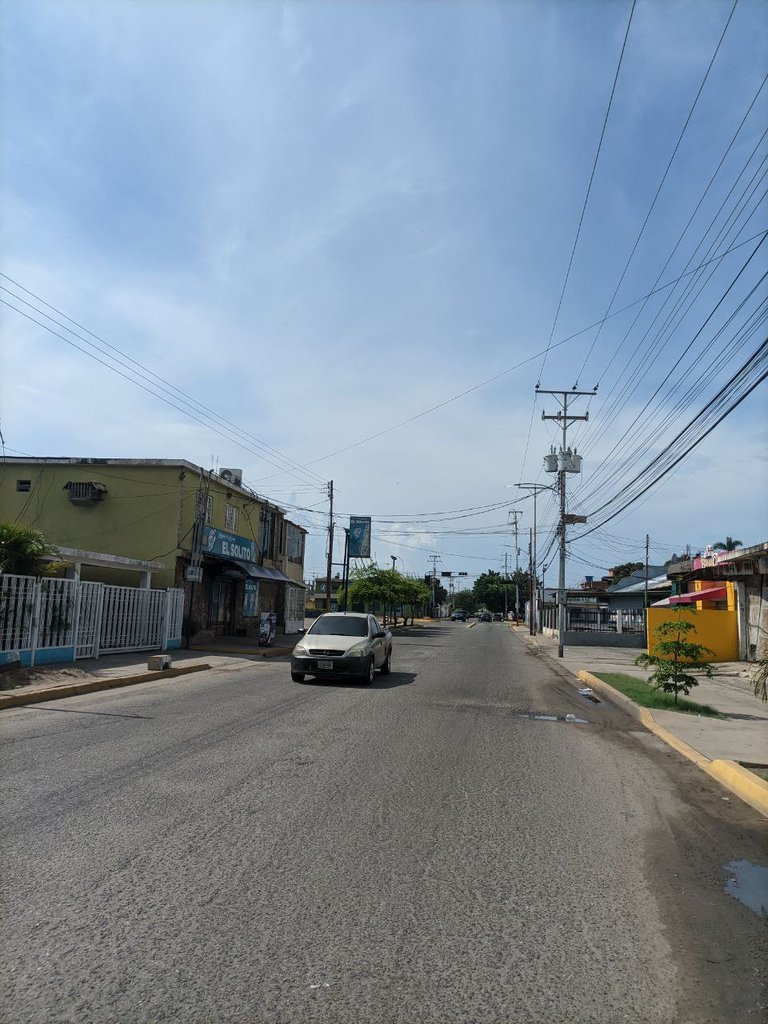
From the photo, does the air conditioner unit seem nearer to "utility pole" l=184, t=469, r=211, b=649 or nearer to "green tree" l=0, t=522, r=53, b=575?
"utility pole" l=184, t=469, r=211, b=649

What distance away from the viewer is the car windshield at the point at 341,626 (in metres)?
16.8

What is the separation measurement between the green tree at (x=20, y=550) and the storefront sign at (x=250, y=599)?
17.5m

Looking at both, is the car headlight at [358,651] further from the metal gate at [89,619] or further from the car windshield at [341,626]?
the metal gate at [89,619]

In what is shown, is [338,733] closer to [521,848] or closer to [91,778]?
[91,778]

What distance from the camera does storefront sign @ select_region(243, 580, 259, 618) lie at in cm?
3331

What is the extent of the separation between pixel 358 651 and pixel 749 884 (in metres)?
11.1

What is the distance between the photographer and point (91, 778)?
671cm

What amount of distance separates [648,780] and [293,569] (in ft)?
113

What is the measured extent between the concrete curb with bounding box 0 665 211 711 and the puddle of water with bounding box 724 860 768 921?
10.3 meters

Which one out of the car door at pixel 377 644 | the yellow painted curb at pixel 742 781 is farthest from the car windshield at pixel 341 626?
the yellow painted curb at pixel 742 781

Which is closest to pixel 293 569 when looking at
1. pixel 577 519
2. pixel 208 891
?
pixel 577 519

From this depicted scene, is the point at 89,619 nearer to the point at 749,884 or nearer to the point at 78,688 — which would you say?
the point at 78,688

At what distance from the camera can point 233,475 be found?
3278cm

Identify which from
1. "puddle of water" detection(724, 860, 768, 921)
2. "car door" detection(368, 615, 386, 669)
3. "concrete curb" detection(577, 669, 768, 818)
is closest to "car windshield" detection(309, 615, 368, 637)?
"car door" detection(368, 615, 386, 669)
